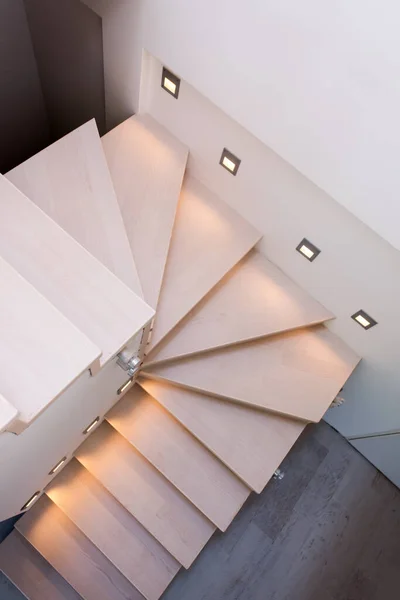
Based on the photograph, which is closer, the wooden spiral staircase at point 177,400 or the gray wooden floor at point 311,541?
the wooden spiral staircase at point 177,400

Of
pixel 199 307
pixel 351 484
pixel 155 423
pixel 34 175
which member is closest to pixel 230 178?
pixel 199 307

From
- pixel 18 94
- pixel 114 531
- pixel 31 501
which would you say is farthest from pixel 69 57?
pixel 114 531

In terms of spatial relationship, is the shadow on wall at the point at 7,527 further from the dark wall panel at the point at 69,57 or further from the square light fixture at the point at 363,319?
the dark wall panel at the point at 69,57

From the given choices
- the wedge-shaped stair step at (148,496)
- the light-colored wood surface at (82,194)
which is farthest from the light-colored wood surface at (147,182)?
the wedge-shaped stair step at (148,496)

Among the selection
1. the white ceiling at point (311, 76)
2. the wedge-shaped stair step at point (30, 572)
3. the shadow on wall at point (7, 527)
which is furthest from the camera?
the shadow on wall at point (7, 527)

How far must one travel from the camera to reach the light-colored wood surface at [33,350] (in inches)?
71.5

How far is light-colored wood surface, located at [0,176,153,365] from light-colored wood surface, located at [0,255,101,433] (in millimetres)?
195

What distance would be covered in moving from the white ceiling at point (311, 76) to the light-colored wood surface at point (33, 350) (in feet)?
4.84

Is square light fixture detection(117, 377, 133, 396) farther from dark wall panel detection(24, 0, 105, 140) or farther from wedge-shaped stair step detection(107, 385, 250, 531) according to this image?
dark wall panel detection(24, 0, 105, 140)

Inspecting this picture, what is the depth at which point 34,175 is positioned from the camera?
296 centimetres

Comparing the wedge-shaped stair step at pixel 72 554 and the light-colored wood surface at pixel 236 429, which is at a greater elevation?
the light-colored wood surface at pixel 236 429

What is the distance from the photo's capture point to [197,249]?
11.1 ft

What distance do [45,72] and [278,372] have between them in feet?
10.4

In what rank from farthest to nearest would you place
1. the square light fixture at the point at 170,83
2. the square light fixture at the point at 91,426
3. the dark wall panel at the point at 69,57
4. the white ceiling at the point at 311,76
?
the dark wall panel at the point at 69,57 < the square light fixture at the point at 91,426 < the square light fixture at the point at 170,83 < the white ceiling at the point at 311,76
